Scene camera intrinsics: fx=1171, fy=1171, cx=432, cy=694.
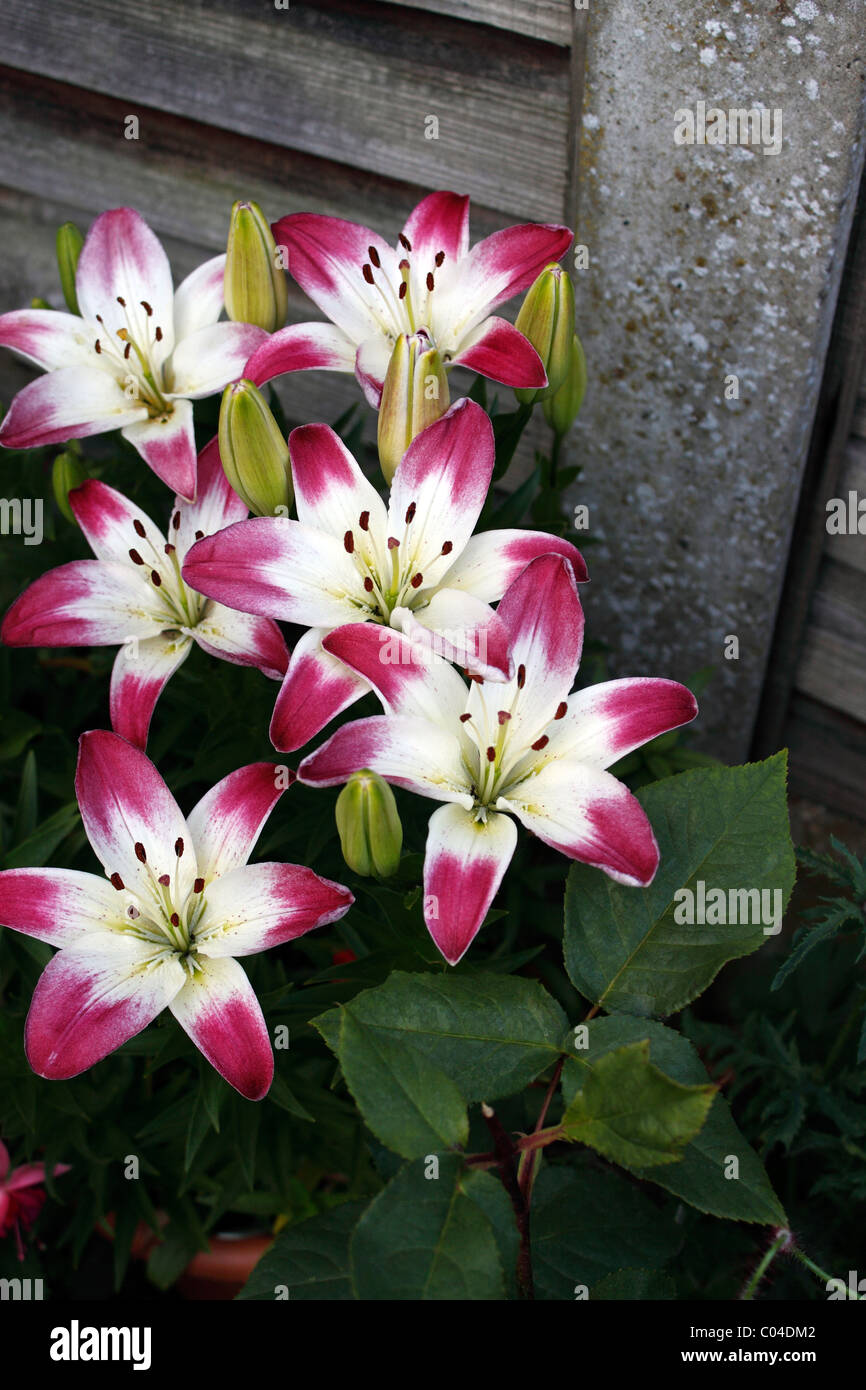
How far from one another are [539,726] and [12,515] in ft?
2.28

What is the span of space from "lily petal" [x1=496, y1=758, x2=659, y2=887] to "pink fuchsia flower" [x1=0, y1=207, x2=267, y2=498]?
39 cm

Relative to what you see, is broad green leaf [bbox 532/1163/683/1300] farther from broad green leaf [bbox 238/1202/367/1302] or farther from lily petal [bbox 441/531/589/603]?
lily petal [bbox 441/531/589/603]

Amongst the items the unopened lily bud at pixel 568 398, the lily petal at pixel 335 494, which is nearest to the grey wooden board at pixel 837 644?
the unopened lily bud at pixel 568 398

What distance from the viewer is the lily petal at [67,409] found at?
1001 millimetres

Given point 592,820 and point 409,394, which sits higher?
point 409,394

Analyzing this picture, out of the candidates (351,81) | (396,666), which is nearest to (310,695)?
(396,666)

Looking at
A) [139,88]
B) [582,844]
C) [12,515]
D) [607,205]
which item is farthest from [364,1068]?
[139,88]

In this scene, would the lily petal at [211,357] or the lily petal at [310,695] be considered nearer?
the lily petal at [310,695]

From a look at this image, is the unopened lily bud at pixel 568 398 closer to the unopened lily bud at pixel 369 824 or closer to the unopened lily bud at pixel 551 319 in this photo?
the unopened lily bud at pixel 551 319

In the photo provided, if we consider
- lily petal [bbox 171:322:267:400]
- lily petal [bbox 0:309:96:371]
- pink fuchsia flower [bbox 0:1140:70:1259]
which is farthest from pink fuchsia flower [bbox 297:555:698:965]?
pink fuchsia flower [bbox 0:1140:70:1259]

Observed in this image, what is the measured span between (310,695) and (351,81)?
85 centimetres

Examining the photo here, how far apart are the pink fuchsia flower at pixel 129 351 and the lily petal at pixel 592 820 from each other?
386 mm

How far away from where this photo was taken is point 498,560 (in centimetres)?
90

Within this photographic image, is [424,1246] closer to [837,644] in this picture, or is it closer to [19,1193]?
[19,1193]
